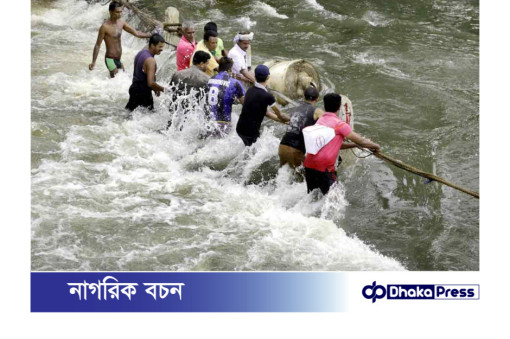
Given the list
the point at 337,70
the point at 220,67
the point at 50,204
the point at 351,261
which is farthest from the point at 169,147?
the point at 337,70

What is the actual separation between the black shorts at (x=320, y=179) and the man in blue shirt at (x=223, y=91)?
160 cm

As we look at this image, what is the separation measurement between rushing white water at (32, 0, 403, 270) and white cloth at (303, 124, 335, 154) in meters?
0.62

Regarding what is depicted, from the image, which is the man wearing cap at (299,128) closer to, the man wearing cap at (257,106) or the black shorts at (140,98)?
the man wearing cap at (257,106)

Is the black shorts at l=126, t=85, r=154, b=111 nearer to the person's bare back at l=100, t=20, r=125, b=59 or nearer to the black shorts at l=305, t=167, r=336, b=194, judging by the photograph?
the person's bare back at l=100, t=20, r=125, b=59

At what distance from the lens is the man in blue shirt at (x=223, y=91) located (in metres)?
7.48

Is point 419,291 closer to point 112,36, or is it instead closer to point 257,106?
point 257,106

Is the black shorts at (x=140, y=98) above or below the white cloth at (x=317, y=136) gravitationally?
below

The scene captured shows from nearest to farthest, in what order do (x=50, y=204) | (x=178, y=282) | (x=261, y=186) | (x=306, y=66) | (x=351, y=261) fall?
(x=178, y=282) < (x=351, y=261) < (x=50, y=204) < (x=261, y=186) < (x=306, y=66)

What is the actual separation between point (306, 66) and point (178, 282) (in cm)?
590

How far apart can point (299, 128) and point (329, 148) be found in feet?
1.94

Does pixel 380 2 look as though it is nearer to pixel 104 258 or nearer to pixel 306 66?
pixel 306 66

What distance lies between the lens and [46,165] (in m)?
7.32

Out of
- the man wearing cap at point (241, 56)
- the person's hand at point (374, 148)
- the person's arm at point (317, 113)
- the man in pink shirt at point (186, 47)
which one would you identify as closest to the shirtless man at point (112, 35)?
the man in pink shirt at point (186, 47)

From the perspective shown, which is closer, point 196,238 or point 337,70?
point 196,238
